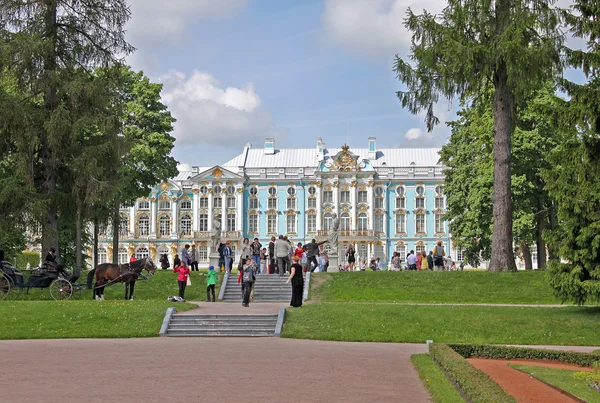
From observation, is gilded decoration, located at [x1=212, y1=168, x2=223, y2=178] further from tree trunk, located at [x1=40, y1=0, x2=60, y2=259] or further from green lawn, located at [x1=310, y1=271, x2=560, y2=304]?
green lawn, located at [x1=310, y1=271, x2=560, y2=304]

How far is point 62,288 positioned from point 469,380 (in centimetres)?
1643

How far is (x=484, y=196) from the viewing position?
129ft

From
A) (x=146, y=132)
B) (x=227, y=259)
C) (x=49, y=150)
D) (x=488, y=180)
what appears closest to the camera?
(x=49, y=150)

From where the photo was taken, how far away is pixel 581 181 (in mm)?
19875

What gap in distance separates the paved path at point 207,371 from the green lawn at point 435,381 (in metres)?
0.14

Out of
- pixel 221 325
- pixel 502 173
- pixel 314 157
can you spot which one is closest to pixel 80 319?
pixel 221 325

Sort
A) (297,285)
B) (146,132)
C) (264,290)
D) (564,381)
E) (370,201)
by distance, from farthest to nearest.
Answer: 1. (370,201)
2. (146,132)
3. (264,290)
4. (297,285)
5. (564,381)

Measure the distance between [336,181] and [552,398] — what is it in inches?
2813

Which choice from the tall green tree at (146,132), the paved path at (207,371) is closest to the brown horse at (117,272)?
the paved path at (207,371)

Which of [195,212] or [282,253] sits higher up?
[195,212]

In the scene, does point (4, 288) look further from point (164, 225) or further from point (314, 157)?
point (314, 157)

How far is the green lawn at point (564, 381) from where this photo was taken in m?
10.4

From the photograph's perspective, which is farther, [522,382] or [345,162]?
[345,162]

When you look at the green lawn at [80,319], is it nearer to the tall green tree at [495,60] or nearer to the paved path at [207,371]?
the paved path at [207,371]
